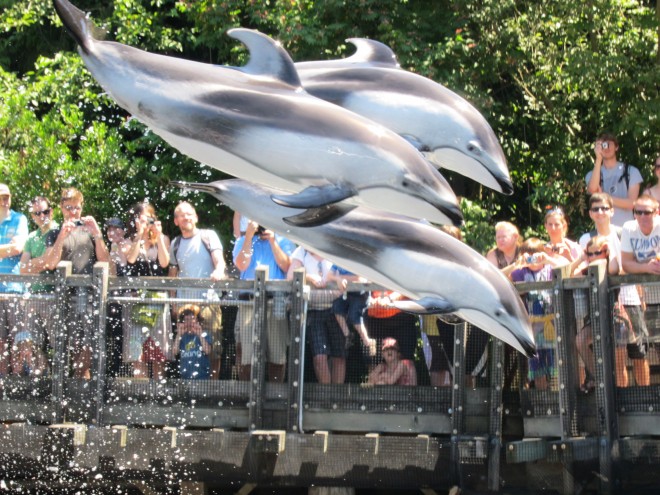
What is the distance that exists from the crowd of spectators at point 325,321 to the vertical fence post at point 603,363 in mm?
101

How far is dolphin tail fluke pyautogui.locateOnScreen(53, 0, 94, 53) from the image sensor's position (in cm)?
577

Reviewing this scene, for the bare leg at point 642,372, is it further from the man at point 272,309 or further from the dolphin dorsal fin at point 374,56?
the dolphin dorsal fin at point 374,56

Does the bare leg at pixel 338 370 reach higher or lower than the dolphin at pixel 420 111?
lower

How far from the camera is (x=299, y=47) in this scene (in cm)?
1571

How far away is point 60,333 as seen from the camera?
11828 millimetres

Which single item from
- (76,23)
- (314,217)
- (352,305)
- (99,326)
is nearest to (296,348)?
(352,305)

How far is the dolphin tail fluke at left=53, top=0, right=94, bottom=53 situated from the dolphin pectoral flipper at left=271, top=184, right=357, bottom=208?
1.13 m

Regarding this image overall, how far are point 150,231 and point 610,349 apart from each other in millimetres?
4518

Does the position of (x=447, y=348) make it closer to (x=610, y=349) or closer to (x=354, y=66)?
(x=610, y=349)

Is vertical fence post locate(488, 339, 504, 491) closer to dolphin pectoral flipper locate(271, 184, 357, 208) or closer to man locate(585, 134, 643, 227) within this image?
man locate(585, 134, 643, 227)

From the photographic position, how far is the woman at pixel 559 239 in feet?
38.4

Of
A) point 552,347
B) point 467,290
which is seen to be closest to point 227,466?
point 552,347

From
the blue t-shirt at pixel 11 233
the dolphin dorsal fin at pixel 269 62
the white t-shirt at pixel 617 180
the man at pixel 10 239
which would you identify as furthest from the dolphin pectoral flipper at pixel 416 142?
the blue t-shirt at pixel 11 233

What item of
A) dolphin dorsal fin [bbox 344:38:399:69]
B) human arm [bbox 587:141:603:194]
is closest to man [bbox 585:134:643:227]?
human arm [bbox 587:141:603:194]
